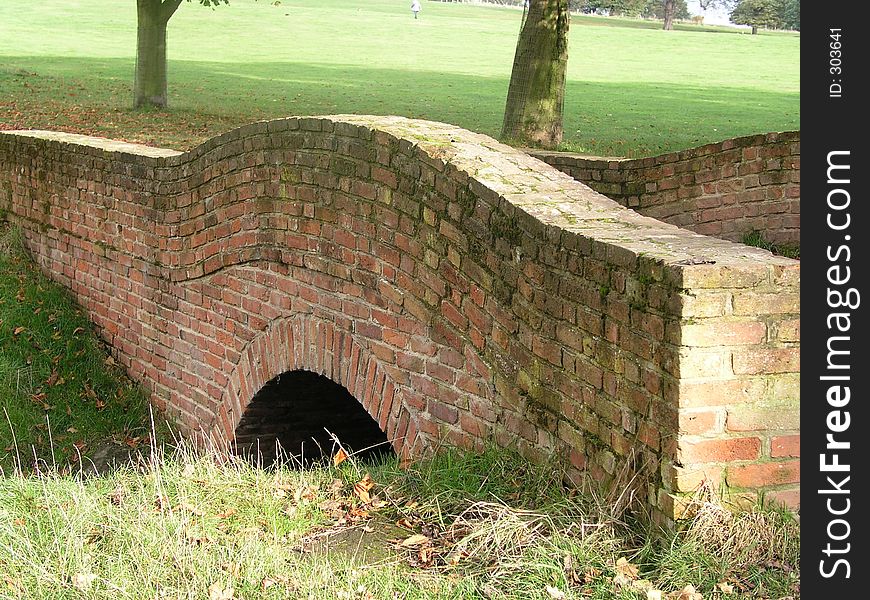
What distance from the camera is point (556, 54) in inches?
588

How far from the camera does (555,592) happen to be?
384cm

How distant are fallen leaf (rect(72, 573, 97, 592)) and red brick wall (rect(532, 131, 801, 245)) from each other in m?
6.08

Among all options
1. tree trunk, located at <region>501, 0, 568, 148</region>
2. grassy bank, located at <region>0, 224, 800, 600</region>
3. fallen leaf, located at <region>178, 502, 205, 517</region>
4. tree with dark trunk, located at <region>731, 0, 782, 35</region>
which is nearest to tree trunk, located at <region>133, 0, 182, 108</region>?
tree trunk, located at <region>501, 0, 568, 148</region>

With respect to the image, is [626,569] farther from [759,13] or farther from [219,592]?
[759,13]

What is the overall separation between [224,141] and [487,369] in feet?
10.6

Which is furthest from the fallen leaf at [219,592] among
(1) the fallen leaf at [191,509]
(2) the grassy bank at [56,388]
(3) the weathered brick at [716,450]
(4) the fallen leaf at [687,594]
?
(2) the grassy bank at [56,388]

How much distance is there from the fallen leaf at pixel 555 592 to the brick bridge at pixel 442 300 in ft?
1.60

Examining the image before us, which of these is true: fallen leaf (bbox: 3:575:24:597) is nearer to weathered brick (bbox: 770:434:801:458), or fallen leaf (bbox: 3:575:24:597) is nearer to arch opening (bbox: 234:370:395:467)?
weathered brick (bbox: 770:434:801:458)

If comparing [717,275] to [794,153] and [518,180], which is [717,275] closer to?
[518,180]

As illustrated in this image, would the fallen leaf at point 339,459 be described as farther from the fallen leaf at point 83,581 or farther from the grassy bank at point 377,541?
the fallen leaf at point 83,581

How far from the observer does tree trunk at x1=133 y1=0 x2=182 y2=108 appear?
20.1m

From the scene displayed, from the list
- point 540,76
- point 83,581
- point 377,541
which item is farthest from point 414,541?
point 540,76

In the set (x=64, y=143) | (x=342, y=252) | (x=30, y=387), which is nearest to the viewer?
(x=342, y=252)
